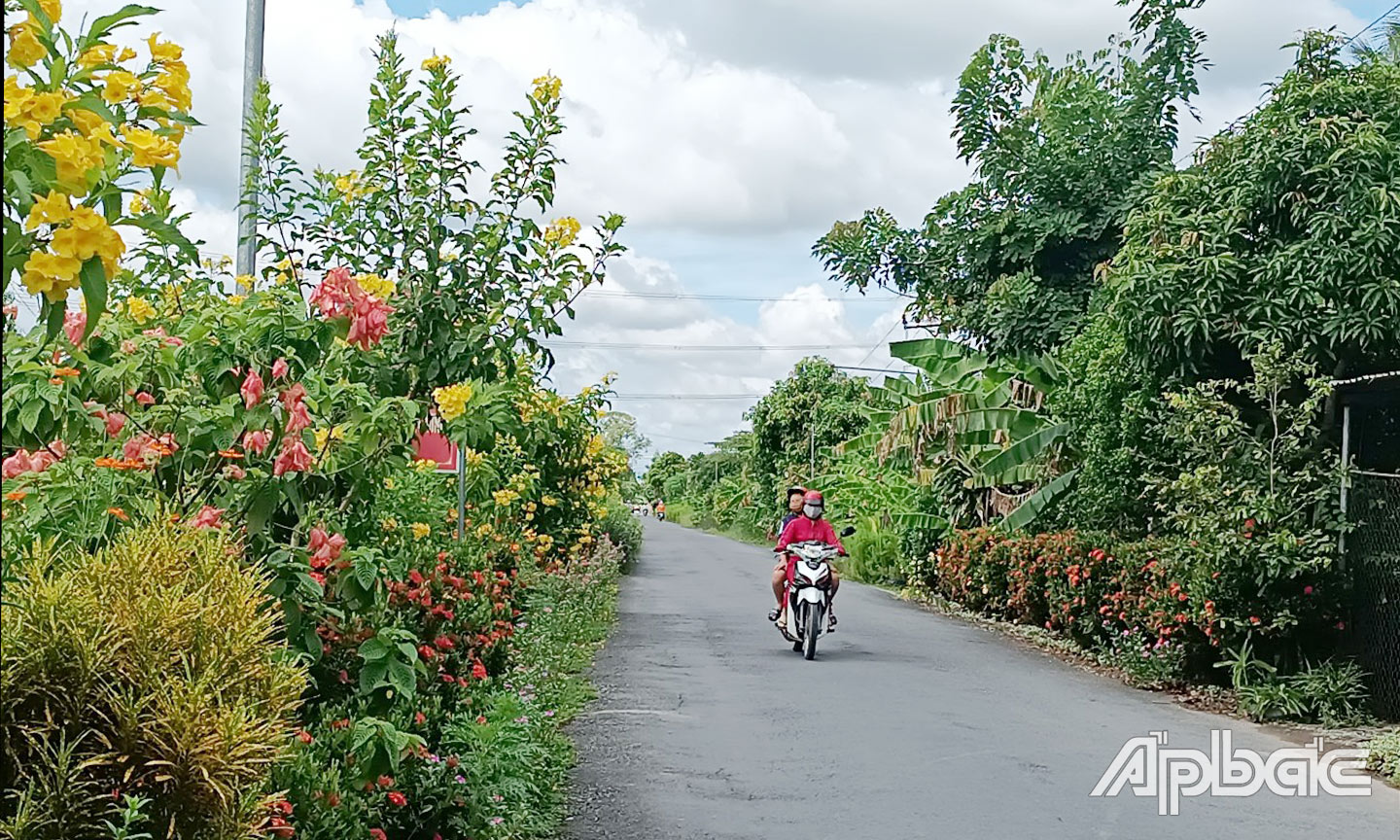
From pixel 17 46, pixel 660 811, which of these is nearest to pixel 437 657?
pixel 660 811

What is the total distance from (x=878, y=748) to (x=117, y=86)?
7.91 metres

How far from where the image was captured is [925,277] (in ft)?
77.9

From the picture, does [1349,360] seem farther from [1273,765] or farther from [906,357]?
[906,357]

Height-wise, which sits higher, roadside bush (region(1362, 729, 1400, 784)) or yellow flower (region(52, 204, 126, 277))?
yellow flower (region(52, 204, 126, 277))

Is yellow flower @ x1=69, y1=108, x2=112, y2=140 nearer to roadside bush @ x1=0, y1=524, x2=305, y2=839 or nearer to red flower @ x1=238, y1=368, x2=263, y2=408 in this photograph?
roadside bush @ x1=0, y1=524, x2=305, y2=839

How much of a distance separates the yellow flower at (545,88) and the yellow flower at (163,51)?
4557mm

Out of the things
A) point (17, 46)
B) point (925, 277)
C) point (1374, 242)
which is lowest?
point (17, 46)

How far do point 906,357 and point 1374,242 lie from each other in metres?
12.4

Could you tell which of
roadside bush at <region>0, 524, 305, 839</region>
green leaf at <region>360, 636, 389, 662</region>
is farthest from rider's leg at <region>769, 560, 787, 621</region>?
roadside bush at <region>0, 524, 305, 839</region>

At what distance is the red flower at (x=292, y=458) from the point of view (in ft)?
15.5

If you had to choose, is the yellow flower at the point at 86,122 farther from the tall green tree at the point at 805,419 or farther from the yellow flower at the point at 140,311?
the tall green tree at the point at 805,419

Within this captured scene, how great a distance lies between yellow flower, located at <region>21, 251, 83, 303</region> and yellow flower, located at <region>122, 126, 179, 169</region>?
38 cm

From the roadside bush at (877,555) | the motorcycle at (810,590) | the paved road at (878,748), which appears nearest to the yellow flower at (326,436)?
the paved road at (878,748)

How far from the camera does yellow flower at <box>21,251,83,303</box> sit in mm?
2775
